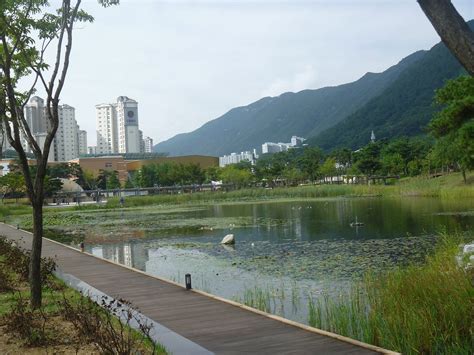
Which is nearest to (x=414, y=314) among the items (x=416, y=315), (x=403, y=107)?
(x=416, y=315)

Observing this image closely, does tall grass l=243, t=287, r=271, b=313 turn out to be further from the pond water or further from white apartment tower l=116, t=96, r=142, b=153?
white apartment tower l=116, t=96, r=142, b=153

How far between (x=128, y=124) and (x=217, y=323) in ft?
606

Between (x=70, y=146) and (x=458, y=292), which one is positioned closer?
(x=458, y=292)

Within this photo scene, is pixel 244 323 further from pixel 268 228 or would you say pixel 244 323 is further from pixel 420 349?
pixel 268 228

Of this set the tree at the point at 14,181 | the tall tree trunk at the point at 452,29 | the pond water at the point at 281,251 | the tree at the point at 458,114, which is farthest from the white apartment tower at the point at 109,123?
the tall tree trunk at the point at 452,29

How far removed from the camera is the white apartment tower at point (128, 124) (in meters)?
186

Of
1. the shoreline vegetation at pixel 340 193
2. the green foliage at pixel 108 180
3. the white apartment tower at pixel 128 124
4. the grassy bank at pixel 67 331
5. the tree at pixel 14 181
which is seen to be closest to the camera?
the grassy bank at pixel 67 331

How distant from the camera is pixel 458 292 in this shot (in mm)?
6773

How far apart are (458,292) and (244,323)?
2732mm

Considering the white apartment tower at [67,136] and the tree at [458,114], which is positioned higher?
the white apartment tower at [67,136]

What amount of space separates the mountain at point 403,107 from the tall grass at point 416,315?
379 ft

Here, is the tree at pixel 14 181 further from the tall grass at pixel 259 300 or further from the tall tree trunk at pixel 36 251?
the tall tree trunk at pixel 36 251

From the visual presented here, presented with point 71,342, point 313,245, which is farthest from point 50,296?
point 313,245

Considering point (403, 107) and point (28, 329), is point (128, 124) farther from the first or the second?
point (28, 329)
